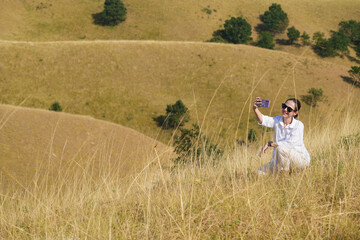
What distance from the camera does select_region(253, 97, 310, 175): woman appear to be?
4.00 meters

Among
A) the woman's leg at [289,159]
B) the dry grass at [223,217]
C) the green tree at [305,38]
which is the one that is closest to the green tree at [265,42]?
the green tree at [305,38]

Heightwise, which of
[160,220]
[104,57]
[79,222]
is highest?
[160,220]

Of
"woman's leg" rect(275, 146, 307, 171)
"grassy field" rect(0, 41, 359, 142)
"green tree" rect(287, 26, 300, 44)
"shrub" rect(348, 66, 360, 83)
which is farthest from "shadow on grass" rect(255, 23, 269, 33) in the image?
"woman's leg" rect(275, 146, 307, 171)

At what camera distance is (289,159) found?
13.0ft

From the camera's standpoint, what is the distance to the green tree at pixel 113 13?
69750 millimetres

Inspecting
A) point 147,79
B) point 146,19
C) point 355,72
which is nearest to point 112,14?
point 146,19

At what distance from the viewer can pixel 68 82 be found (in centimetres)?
3756

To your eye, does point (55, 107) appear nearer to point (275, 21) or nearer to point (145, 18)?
point (145, 18)

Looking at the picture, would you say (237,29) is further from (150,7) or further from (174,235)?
(174,235)

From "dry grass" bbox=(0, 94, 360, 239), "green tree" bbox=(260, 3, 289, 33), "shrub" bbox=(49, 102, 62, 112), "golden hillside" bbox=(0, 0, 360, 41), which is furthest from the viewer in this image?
"green tree" bbox=(260, 3, 289, 33)

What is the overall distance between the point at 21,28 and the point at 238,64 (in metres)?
49.4

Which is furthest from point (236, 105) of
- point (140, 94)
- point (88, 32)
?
point (88, 32)

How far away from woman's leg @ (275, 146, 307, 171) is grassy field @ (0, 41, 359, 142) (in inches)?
1124

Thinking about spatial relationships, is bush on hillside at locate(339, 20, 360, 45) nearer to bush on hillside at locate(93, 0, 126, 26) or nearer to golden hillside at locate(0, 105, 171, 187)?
bush on hillside at locate(93, 0, 126, 26)
